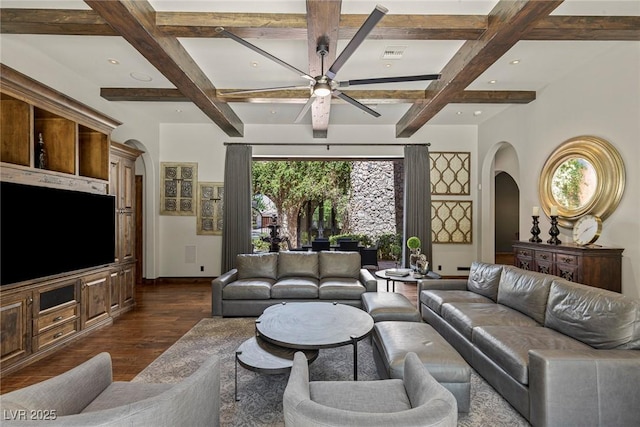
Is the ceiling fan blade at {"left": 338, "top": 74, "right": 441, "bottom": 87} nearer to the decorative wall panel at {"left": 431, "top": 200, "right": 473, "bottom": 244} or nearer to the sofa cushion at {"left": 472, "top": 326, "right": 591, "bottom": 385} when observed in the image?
the sofa cushion at {"left": 472, "top": 326, "right": 591, "bottom": 385}

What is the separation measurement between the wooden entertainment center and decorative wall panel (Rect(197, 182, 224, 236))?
171 cm

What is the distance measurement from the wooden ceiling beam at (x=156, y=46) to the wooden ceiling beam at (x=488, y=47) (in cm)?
300

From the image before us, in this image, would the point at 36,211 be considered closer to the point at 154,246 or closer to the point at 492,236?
the point at 154,246

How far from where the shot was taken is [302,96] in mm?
4492

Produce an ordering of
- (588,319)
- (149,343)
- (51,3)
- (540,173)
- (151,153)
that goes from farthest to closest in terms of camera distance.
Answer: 1. (151,153)
2. (540,173)
3. (149,343)
4. (51,3)
5. (588,319)

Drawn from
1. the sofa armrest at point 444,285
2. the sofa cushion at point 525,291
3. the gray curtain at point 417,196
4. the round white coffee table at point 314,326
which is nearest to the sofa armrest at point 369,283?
the sofa armrest at point 444,285

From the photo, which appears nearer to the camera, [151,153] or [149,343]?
[149,343]

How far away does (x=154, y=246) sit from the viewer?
245 inches

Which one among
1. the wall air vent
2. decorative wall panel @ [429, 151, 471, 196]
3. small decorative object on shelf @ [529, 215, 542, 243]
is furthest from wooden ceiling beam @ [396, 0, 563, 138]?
small decorative object on shelf @ [529, 215, 542, 243]

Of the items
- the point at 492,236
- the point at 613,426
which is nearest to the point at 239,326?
the point at 613,426

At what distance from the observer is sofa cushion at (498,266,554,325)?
2.75 metres

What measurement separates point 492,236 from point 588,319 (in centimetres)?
448

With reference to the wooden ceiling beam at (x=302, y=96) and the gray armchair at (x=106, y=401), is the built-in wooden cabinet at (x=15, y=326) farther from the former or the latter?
the wooden ceiling beam at (x=302, y=96)

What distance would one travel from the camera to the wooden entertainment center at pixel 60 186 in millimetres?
2768
